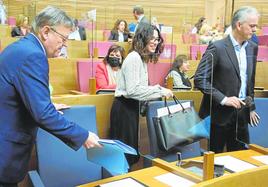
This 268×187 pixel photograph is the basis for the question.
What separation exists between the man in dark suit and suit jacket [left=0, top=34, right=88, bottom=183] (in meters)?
1.03

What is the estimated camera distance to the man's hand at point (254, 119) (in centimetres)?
233

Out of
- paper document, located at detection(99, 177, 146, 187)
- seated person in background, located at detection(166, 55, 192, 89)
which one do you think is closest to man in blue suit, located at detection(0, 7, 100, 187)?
paper document, located at detection(99, 177, 146, 187)

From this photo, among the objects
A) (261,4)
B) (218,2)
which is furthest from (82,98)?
(218,2)

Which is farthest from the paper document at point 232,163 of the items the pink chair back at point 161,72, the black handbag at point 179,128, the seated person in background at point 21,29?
the seated person in background at point 21,29

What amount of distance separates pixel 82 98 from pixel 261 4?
600 centimetres

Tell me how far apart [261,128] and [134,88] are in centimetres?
85

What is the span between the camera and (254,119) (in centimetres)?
234

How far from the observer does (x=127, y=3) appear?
8.69 metres

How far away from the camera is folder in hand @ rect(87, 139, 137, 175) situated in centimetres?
145

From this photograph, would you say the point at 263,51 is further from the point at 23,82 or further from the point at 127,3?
the point at 127,3

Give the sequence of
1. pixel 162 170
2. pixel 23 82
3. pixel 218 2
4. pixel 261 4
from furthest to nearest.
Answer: pixel 218 2 → pixel 261 4 → pixel 162 170 → pixel 23 82

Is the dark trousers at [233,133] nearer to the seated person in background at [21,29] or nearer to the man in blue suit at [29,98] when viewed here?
the man in blue suit at [29,98]

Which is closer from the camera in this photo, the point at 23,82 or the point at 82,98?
the point at 23,82

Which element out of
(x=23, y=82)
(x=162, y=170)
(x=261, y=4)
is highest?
(x=261, y=4)
